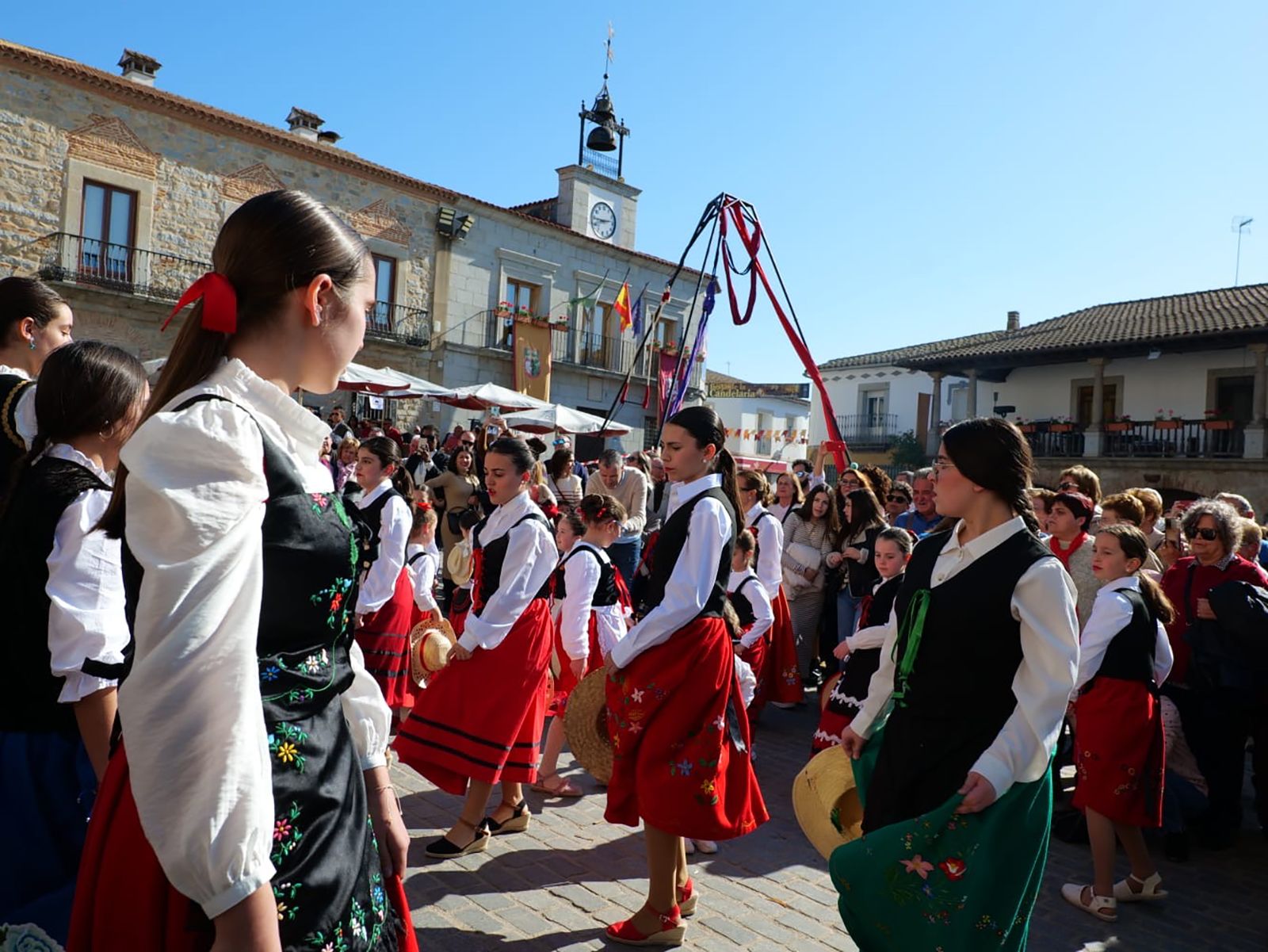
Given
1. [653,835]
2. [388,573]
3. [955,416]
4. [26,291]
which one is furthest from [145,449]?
[955,416]

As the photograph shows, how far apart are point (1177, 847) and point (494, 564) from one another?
4.03 m

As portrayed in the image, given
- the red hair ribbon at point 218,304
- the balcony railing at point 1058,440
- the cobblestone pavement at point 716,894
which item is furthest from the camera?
the balcony railing at point 1058,440

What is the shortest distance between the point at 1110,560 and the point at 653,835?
103 inches

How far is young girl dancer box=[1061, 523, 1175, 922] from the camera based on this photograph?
4.38m

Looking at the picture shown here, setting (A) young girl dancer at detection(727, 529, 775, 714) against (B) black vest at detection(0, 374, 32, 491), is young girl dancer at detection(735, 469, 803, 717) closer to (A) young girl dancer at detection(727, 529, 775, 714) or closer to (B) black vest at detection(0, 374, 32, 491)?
(A) young girl dancer at detection(727, 529, 775, 714)

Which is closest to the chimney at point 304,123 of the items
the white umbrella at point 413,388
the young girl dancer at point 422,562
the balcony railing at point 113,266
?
the balcony railing at point 113,266

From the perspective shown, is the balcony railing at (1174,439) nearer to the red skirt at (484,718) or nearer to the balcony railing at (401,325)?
the balcony railing at (401,325)

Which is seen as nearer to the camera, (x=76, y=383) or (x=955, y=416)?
(x=76, y=383)

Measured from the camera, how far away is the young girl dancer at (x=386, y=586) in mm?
5574

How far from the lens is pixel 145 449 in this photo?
4.12 feet

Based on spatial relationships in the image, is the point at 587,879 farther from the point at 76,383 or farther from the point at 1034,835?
→ the point at 76,383

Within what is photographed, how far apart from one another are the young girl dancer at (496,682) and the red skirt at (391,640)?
150 centimetres

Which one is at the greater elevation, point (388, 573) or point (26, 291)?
point (26, 291)

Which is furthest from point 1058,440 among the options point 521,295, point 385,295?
point 385,295
